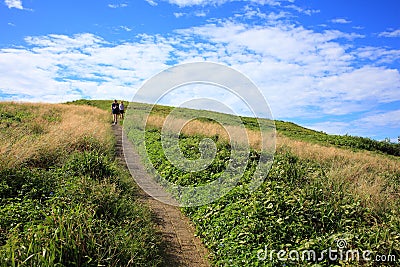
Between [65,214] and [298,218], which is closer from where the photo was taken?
[65,214]

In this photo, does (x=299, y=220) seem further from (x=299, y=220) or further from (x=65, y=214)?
(x=65, y=214)

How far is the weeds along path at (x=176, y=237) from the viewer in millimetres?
6605

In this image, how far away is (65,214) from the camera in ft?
18.7

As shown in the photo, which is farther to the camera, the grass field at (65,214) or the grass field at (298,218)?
the grass field at (298,218)

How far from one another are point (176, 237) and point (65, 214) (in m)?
2.75

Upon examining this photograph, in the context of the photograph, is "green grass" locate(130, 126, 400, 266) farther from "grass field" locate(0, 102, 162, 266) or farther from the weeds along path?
"grass field" locate(0, 102, 162, 266)

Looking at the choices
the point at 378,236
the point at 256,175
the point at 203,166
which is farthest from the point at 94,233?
the point at 203,166

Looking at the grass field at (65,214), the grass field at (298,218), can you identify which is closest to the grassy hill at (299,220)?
the grass field at (298,218)

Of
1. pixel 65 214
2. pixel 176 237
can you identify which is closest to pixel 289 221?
pixel 176 237

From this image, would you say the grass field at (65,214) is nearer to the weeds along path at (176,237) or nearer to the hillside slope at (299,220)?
the weeds along path at (176,237)

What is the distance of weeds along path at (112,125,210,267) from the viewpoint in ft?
21.7

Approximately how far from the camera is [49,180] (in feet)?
25.5

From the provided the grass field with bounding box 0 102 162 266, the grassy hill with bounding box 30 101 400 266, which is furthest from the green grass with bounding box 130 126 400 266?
the grass field with bounding box 0 102 162 266

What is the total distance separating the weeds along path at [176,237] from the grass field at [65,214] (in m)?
0.33
